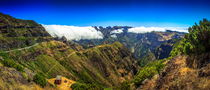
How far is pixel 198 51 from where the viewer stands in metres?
60.9

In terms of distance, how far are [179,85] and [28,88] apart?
72.6m

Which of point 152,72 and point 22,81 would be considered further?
point 152,72

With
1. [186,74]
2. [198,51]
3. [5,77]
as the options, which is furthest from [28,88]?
[198,51]

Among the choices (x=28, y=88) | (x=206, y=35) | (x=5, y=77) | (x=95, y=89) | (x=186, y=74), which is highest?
(x=206, y=35)

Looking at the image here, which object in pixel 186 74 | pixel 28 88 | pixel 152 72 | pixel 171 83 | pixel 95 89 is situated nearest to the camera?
pixel 186 74

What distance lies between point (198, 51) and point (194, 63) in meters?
5.82

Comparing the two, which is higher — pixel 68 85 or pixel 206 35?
pixel 206 35

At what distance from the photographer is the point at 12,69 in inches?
3393

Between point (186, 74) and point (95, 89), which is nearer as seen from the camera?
point (186, 74)

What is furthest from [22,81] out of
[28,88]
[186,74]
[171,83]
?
[186,74]

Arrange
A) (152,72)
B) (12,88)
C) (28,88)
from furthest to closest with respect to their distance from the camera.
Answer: (152,72) → (28,88) → (12,88)

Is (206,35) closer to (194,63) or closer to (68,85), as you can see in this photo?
(194,63)

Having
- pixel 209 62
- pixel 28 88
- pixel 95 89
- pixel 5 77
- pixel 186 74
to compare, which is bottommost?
pixel 95 89

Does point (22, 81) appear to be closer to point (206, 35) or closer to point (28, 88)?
point (28, 88)
